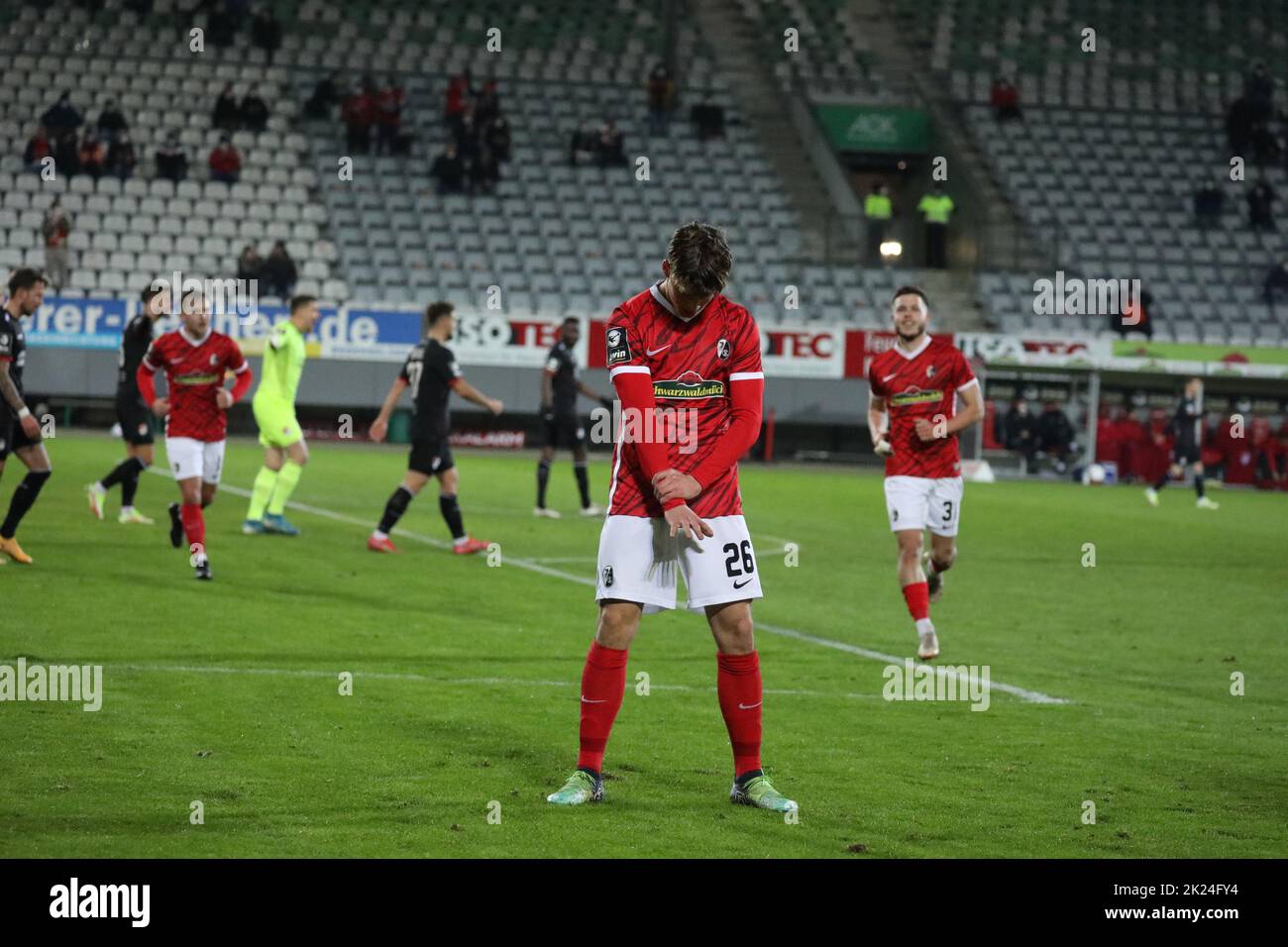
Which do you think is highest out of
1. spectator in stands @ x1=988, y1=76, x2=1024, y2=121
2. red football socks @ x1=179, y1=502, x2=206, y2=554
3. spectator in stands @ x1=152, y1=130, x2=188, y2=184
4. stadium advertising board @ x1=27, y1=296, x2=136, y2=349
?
spectator in stands @ x1=988, y1=76, x2=1024, y2=121

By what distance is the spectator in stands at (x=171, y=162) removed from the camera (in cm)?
3750

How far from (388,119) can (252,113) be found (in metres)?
3.01

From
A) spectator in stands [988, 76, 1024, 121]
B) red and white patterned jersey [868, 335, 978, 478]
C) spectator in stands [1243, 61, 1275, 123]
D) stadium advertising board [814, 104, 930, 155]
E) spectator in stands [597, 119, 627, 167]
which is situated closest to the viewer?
red and white patterned jersey [868, 335, 978, 478]

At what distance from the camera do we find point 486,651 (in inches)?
423

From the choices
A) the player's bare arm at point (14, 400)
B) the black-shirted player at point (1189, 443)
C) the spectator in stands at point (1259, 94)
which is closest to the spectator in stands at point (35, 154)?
the black-shirted player at point (1189, 443)

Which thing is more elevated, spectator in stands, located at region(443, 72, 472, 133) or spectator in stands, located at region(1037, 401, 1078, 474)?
spectator in stands, located at region(443, 72, 472, 133)

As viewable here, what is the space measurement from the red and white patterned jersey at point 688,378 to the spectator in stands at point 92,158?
33210mm

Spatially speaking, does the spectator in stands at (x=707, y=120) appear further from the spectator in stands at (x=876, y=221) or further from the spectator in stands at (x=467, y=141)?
the spectator in stands at (x=467, y=141)

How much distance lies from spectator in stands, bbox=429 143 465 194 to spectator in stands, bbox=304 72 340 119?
2998 millimetres

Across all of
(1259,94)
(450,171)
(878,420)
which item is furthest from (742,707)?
(1259,94)

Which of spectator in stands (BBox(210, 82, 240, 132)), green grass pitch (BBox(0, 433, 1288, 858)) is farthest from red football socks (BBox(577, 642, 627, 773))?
spectator in stands (BBox(210, 82, 240, 132))

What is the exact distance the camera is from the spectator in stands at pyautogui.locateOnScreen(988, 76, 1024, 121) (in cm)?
4428

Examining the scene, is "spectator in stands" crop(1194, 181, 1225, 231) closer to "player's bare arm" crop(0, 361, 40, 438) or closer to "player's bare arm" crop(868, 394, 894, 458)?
"player's bare arm" crop(868, 394, 894, 458)
